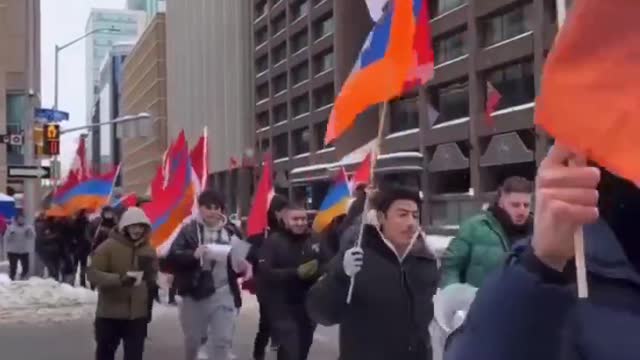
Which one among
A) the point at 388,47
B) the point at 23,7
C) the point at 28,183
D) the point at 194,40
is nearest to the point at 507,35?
the point at 23,7

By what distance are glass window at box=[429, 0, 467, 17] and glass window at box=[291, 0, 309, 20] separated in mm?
21310

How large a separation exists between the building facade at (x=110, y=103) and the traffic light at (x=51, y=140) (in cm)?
12556

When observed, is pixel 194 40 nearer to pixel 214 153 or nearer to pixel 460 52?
pixel 214 153

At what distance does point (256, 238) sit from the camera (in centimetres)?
1019

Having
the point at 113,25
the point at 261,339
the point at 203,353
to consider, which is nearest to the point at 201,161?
the point at 261,339

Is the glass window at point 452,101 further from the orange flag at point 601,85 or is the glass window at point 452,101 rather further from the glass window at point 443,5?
the orange flag at point 601,85

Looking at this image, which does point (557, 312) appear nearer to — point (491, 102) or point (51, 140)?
point (51, 140)

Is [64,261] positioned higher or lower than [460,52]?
lower

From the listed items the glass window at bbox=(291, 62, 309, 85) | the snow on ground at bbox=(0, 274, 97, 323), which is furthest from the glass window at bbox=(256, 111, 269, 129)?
the snow on ground at bbox=(0, 274, 97, 323)

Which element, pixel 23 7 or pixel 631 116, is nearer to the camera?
pixel 631 116

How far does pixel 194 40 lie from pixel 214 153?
1253 cm

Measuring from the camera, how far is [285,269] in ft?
26.6

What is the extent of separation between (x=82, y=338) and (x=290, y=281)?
5387mm

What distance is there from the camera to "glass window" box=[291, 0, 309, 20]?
71044 millimetres
